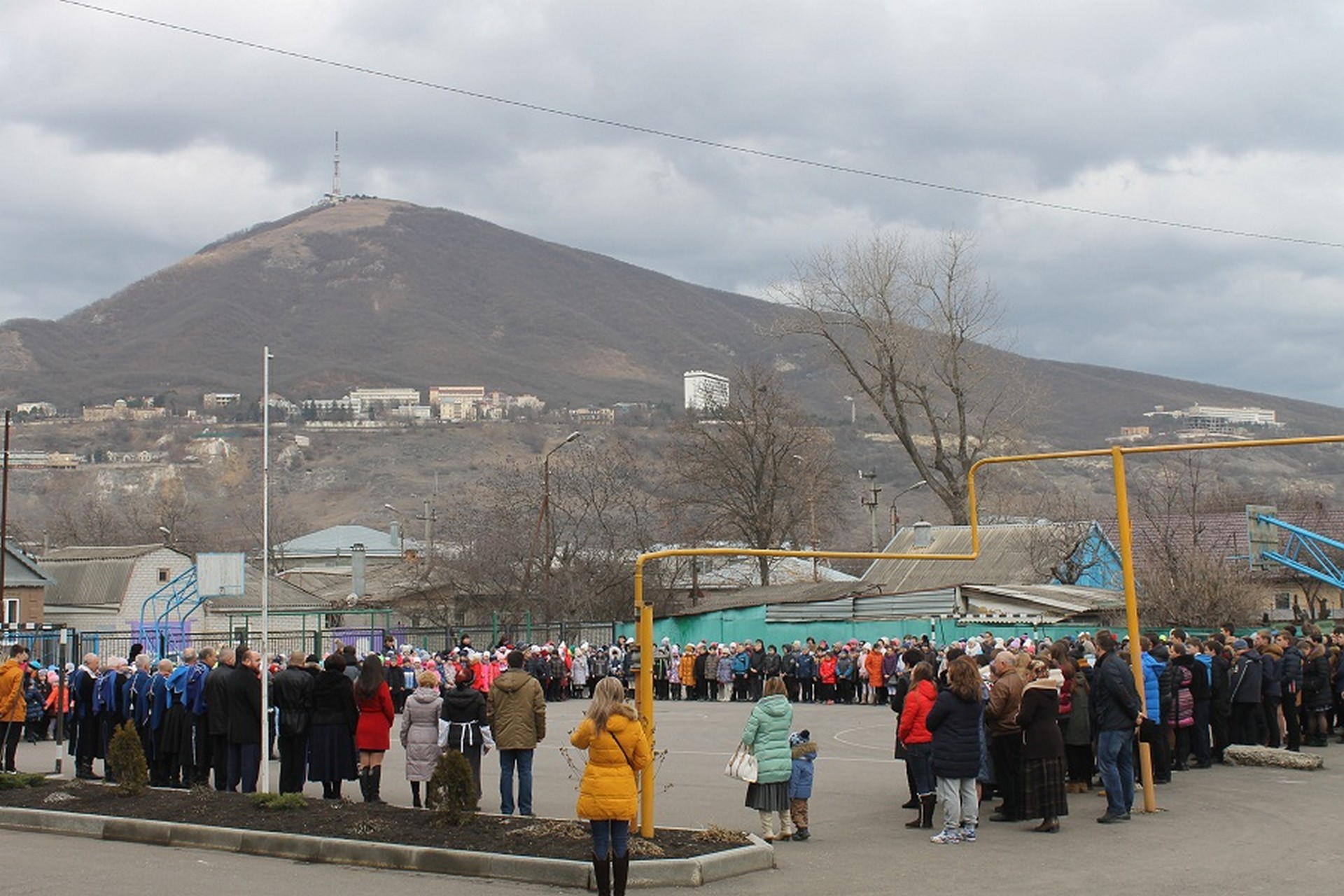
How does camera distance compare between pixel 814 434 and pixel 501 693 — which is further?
pixel 814 434

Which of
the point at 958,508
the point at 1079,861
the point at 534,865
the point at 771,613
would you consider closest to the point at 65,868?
the point at 534,865

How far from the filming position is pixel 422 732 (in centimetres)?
1634

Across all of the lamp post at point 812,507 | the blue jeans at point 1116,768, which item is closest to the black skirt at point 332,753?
the blue jeans at point 1116,768

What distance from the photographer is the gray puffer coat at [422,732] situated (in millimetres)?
16312

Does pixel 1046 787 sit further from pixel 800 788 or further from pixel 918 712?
pixel 800 788

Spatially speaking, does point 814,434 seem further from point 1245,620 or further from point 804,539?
point 1245,620

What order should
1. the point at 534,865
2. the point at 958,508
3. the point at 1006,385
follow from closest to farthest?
the point at 534,865 → the point at 958,508 → the point at 1006,385

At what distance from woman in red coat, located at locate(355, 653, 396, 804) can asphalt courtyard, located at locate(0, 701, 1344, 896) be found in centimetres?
92

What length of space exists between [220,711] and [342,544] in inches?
4059

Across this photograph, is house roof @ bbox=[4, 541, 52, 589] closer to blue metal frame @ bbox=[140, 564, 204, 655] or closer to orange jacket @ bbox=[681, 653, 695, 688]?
blue metal frame @ bbox=[140, 564, 204, 655]

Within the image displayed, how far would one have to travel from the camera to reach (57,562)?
7525cm

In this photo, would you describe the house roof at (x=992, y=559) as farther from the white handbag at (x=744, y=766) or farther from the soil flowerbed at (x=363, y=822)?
the white handbag at (x=744, y=766)

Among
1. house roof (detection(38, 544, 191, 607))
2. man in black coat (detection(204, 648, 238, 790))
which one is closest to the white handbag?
man in black coat (detection(204, 648, 238, 790))

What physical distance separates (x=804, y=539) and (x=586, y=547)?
14.9 m
